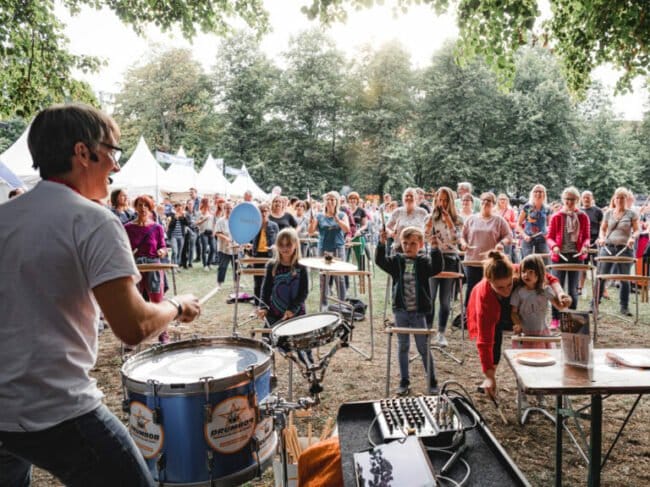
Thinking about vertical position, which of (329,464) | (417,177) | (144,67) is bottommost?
(329,464)

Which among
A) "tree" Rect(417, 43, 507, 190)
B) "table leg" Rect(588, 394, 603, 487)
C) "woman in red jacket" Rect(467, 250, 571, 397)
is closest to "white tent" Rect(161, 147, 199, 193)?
"woman in red jacket" Rect(467, 250, 571, 397)

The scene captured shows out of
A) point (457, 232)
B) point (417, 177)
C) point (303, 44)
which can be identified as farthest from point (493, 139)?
point (457, 232)

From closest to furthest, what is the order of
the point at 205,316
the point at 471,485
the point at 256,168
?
the point at 471,485 < the point at 205,316 < the point at 256,168

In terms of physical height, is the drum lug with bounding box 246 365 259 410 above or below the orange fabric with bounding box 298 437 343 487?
above

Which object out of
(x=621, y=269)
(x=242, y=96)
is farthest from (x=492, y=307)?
(x=242, y=96)

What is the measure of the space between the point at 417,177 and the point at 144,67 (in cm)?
2653

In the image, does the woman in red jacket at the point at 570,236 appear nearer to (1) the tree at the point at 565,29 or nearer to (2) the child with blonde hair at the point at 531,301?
(1) the tree at the point at 565,29

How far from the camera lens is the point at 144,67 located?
41781 millimetres

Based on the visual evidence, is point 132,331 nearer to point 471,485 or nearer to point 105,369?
point 471,485

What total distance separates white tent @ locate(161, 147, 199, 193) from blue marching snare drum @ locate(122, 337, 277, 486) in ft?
60.6

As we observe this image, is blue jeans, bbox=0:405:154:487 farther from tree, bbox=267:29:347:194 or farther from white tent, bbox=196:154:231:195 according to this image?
tree, bbox=267:29:347:194

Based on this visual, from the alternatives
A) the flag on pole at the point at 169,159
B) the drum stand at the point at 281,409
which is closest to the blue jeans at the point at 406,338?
the drum stand at the point at 281,409

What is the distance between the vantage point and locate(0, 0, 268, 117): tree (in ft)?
21.9

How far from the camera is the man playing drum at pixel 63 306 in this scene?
1392 millimetres
